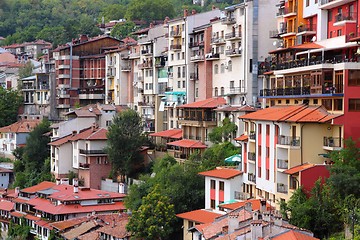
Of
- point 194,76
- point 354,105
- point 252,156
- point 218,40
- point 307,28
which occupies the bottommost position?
point 252,156

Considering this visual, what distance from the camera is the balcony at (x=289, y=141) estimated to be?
4622 centimetres

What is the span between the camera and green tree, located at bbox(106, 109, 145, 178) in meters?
70.6

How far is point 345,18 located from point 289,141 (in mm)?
7970

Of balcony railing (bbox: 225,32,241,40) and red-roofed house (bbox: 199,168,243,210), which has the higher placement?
balcony railing (bbox: 225,32,241,40)

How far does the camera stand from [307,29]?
→ 5528cm

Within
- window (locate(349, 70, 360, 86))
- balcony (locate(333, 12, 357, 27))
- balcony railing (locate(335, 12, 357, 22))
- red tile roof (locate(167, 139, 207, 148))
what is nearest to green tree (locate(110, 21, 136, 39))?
red tile roof (locate(167, 139, 207, 148))

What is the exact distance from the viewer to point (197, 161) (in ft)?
199

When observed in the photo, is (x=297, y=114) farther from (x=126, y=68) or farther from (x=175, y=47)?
(x=126, y=68)

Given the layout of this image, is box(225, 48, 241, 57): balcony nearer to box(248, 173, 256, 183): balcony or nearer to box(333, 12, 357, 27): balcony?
box(333, 12, 357, 27): balcony

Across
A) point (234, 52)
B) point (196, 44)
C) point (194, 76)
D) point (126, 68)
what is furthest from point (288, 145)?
point (126, 68)

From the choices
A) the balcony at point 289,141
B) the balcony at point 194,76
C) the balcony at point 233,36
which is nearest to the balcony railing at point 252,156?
the balcony at point 289,141

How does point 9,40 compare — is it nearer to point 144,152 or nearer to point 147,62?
point 147,62

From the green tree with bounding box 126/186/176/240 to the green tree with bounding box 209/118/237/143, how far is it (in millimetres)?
8971

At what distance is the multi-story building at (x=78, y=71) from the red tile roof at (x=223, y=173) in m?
43.9
